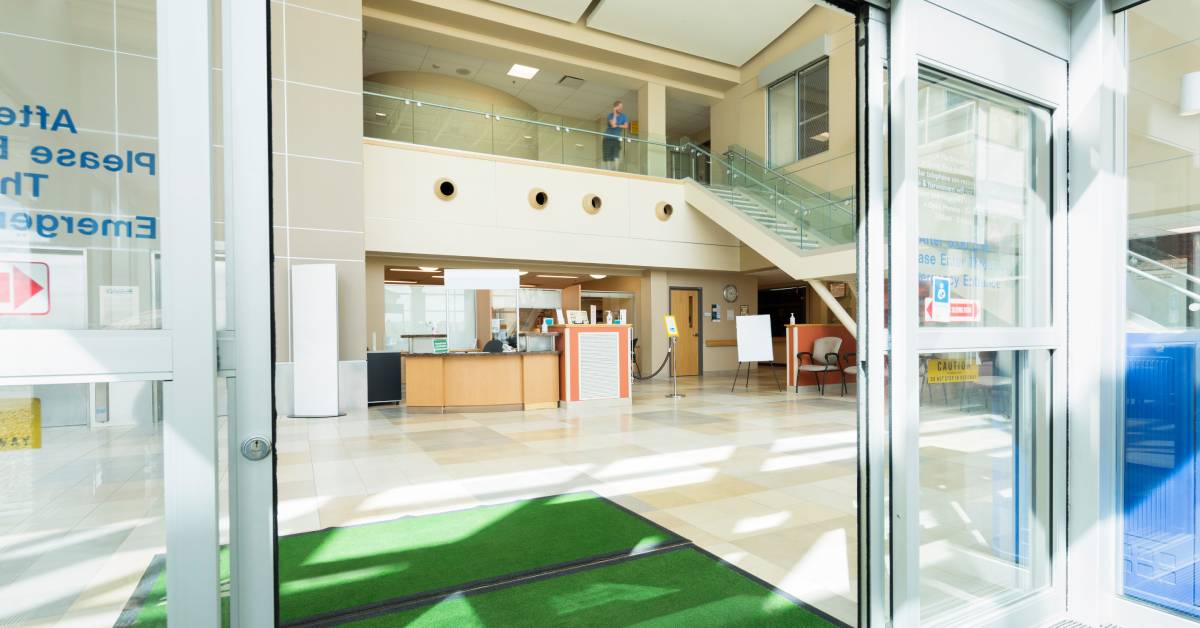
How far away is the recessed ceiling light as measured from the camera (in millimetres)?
13659

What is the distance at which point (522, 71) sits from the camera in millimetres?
13914

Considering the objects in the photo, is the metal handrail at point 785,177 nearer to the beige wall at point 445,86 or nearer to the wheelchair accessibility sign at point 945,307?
the beige wall at point 445,86

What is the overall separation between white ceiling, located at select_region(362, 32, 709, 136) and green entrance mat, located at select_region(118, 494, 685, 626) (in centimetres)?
1162

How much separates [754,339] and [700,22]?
22.5 feet

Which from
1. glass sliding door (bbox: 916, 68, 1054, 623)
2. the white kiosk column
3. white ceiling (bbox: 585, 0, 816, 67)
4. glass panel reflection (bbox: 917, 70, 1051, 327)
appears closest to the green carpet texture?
glass sliding door (bbox: 916, 68, 1054, 623)

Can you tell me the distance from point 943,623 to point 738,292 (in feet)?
45.0

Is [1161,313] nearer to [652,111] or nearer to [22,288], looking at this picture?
[22,288]

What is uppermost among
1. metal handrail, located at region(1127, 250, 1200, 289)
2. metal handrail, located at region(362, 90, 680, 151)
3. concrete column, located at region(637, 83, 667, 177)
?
concrete column, located at region(637, 83, 667, 177)

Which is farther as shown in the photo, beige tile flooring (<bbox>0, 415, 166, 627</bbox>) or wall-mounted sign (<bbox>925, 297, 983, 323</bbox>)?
wall-mounted sign (<bbox>925, 297, 983, 323</bbox>)

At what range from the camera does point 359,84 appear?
940cm

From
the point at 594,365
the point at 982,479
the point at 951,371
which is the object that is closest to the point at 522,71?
the point at 594,365

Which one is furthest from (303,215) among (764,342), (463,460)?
(764,342)

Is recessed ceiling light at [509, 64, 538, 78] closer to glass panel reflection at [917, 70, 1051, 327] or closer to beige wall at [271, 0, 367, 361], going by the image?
beige wall at [271, 0, 367, 361]

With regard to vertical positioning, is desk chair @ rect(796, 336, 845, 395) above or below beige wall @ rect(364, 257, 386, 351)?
below
